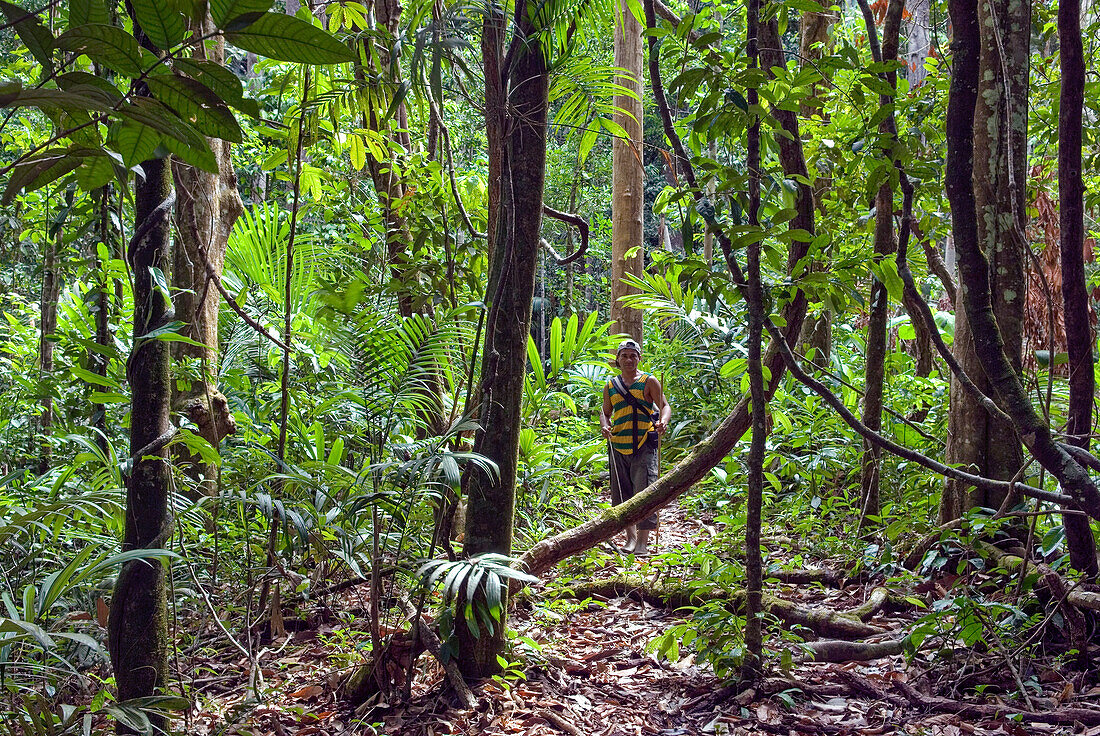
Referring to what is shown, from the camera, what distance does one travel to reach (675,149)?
Result: 113 inches

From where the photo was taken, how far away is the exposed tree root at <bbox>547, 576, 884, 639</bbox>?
3506mm

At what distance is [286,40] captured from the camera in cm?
83

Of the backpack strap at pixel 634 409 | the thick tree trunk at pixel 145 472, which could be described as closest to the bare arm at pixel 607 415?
the backpack strap at pixel 634 409

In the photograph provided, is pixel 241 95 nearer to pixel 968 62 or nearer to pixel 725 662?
pixel 968 62

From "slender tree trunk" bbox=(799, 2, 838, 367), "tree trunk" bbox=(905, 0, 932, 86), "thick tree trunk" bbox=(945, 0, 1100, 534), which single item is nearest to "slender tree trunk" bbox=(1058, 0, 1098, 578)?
"thick tree trunk" bbox=(945, 0, 1100, 534)

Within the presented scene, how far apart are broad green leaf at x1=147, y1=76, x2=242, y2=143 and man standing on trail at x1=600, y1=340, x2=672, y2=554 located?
5039mm

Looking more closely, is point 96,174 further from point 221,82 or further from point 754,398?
point 754,398

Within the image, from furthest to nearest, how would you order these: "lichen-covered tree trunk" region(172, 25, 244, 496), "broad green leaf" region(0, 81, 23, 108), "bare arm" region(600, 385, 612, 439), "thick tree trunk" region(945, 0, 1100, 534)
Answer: "bare arm" region(600, 385, 612, 439) < "lichen-covered tree trunk" region(172, 25, 244, 496) < "thick tree trunk" region(945, 0, 1100, 534) < "broad green leaf" region(0, 81, 23, 108)

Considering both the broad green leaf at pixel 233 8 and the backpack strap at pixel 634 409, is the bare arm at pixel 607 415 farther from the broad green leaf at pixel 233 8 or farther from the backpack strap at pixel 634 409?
the broad green leaf at pixel 233 8

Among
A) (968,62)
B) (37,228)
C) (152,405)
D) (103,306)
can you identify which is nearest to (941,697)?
(968,62)

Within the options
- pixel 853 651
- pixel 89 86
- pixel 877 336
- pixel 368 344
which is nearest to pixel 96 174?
pixel 89 86

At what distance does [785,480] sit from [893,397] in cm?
119

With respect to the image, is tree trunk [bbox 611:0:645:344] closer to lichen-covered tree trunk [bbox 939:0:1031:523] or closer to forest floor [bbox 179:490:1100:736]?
lichen-covered tree trunk [bbox 939:0:1031:523]

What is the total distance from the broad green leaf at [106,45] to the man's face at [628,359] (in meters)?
5.24
